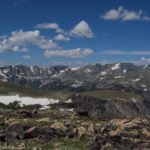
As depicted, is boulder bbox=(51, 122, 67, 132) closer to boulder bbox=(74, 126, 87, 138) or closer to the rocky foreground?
the rocky foreground

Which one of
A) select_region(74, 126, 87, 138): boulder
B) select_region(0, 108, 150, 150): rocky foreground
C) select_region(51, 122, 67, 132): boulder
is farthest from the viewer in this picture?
select_region(51, 122, 67, 132): boulder

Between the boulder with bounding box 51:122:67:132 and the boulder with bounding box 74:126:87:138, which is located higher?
the boulder with bounding box 51:122:67:132

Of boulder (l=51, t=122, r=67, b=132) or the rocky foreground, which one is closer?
the rocky foreground

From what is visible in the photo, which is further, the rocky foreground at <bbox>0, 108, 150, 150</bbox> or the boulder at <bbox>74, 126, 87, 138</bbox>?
the boulder at <bbox>74, 126, 87, 138</bbox>

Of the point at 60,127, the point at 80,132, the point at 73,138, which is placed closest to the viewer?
the point at 73,138

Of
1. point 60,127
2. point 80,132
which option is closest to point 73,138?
point 80,132

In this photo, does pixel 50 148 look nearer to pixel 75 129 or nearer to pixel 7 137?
pixel 7 137

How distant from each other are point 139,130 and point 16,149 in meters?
17.6

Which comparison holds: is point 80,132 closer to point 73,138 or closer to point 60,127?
point 60,127

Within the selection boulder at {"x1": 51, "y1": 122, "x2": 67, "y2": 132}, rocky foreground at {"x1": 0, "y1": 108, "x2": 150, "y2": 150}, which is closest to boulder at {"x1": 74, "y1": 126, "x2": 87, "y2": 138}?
rocky foreground at {"x1": 0, "y1": 108, "x2": 150, "y2": 150}

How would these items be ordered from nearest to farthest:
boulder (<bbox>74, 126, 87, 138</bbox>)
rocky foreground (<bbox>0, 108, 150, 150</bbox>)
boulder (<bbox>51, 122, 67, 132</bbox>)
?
rocky foreground (<bbox>0, 108, 150, 150</bbox>) < boulder (<bbox>74, 126, 87, 138</bbox>) < boulder (<bbox>51, 122, 67, 132</bbox>)

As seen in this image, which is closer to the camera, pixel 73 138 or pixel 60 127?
pixel 73 138

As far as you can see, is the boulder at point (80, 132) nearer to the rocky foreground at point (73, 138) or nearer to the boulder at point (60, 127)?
the rocky foreground at point (73, 138)

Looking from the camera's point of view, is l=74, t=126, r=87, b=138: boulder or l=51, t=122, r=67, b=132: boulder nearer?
l=74, t=126, r=87, b=138: boulder
